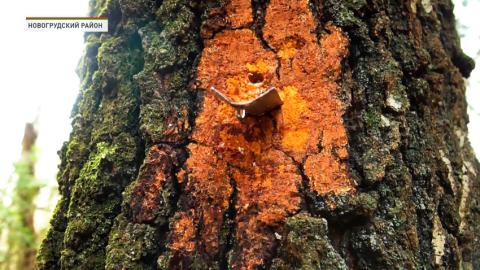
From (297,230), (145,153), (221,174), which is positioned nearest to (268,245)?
(297,230)

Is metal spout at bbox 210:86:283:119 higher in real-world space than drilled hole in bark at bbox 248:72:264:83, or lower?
lower

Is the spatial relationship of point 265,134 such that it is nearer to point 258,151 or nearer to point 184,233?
point 258,151
